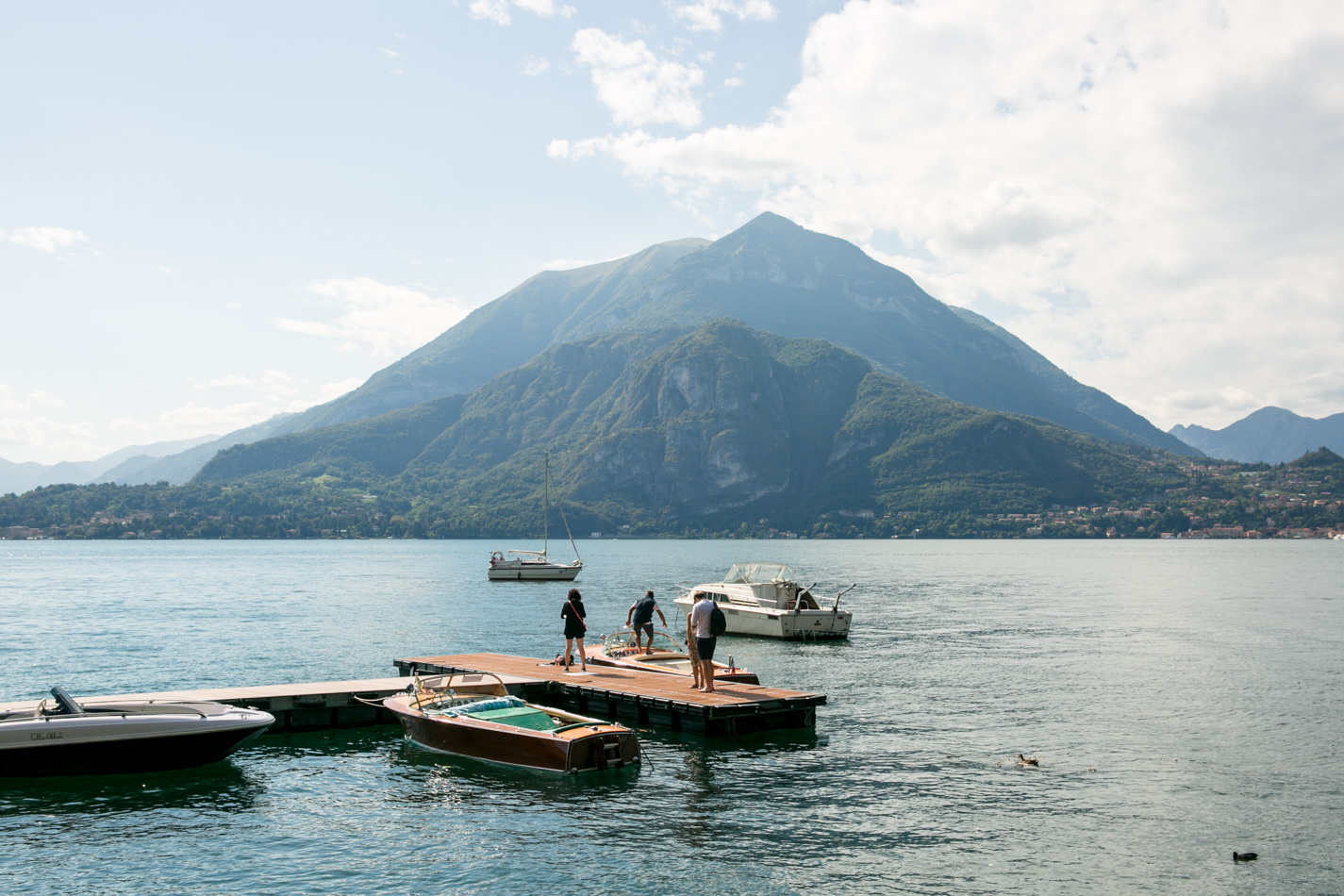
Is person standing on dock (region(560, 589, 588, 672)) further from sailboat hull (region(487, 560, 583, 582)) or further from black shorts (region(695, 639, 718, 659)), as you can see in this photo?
sailboat hull (region(487, 560, 583, 582))

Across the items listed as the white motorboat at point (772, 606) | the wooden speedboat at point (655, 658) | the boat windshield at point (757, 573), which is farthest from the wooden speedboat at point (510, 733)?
the boat windshield at point (757, 573)

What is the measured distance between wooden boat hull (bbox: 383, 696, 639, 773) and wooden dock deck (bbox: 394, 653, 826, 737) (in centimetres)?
364

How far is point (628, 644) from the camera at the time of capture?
33.1 meters

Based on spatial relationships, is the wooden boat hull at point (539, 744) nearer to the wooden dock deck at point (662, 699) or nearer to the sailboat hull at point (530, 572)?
the wooden dock deck at point (662, 699)

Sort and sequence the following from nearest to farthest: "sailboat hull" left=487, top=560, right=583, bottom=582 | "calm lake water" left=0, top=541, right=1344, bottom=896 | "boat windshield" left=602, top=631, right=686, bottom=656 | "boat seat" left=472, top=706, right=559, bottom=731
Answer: "calm lake water" left=0, top=541, right=1344, bottom=896
"boat seat" left=472, top=706, right=559, bottom=731
"boat windshield" left=602, top=631, right=686, bottom=656
"sailboat hull" left=487, top=560, right=583, bottom=582

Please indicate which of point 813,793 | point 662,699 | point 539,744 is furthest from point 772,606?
point 813,793

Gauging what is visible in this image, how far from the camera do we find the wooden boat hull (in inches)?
795

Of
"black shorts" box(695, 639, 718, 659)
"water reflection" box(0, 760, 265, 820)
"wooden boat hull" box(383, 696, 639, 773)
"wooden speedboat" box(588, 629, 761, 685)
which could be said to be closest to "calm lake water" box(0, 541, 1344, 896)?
"water reflection" box(0, 760, 265, 820)

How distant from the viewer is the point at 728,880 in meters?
14.4

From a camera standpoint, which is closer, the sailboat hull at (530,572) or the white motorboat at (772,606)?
the white motorboat at (772,606)

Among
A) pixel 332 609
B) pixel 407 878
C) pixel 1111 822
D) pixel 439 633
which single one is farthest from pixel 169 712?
pixel 332 609

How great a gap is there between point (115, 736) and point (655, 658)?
16100 mm

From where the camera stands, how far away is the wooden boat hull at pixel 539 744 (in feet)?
66.2

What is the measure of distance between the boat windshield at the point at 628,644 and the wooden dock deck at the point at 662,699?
193 centimetres
